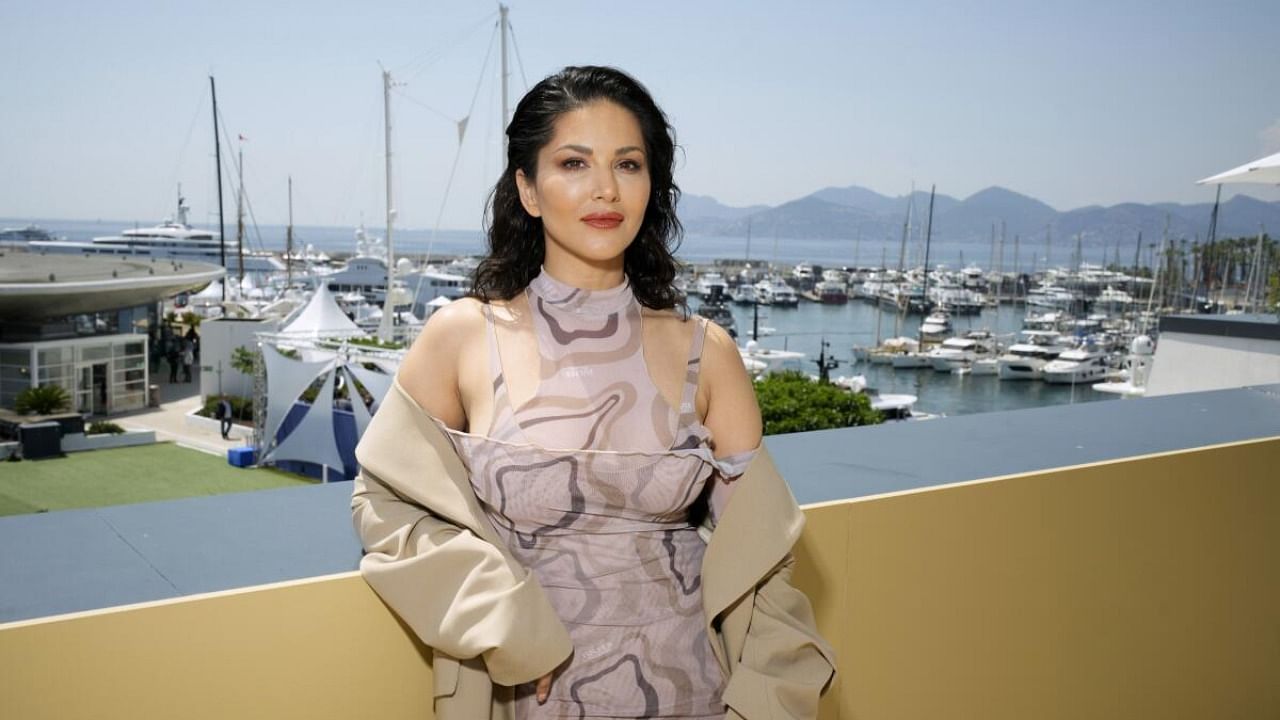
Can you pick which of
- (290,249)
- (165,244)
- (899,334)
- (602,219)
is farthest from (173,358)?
(165,244)

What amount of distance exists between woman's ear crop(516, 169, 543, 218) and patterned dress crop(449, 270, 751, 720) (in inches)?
5.7

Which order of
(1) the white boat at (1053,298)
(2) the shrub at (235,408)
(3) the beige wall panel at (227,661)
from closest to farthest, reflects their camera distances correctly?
1. (3) the beige wall panel at (227,661)
2. (2) the shrub at (235,408)
3. (1) the white boat at (1053,298)

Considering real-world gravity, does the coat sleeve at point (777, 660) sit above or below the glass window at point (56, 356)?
above

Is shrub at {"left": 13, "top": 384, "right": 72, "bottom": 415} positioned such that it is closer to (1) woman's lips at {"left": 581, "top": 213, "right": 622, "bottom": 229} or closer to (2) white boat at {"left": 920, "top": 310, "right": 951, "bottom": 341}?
(1) woman's lips at {"left": 581, "top": 213, "right": 622, "bottom": 229}

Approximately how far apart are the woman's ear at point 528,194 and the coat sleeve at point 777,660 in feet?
1.52

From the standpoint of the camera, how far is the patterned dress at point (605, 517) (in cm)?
103

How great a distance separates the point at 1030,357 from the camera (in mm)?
40625

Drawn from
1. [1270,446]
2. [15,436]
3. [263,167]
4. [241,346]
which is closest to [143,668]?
[1270,446]

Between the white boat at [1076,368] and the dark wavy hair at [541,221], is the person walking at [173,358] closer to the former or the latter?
the white boat at [1076,368]

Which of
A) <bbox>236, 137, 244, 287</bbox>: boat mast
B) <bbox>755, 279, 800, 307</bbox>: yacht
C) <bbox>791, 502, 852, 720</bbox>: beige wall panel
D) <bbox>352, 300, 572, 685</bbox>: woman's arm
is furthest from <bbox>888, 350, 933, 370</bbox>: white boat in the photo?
<bbox>352, 300, 572, 685</bbox>: woman's arm

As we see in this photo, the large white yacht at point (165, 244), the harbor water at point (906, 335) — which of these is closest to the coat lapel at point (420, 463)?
the harbor water at point (906, 335)

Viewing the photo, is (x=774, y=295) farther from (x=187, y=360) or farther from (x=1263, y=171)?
(x=1263, y=171)

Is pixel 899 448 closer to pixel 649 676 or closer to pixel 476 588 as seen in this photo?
pixel 649 676

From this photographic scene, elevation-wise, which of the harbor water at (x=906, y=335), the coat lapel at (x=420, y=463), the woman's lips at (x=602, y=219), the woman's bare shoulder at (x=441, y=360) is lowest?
the harbor water at (x=906, y=335)
